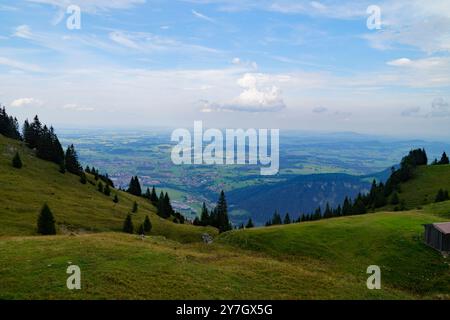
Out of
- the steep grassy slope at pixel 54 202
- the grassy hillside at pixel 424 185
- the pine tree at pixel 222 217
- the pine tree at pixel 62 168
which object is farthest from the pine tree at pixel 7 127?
the grassy hillside at pixel 424 185

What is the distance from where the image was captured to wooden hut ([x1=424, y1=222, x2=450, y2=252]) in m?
44.3

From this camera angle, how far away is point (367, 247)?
47875 mm

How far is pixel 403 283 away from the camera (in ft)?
125

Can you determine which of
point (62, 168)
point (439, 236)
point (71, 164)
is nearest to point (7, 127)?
point (71, 164)

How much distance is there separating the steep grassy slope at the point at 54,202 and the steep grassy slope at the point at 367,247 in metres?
34.5

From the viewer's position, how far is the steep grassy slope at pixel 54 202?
229ft

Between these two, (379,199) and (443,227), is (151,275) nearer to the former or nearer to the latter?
(443,227)

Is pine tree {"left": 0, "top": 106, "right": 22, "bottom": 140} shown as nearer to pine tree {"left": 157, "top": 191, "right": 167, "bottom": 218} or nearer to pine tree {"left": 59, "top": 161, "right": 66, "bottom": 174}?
pine tree {"left": 59, "top": 161, "right": 66, "bottom": 174}

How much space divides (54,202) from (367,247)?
225ft

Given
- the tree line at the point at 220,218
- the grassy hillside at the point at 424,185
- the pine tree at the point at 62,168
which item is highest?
the pine tree at the point at 62,168

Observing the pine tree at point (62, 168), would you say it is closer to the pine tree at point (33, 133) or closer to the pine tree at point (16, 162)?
the pine tree at point (16, 162)
